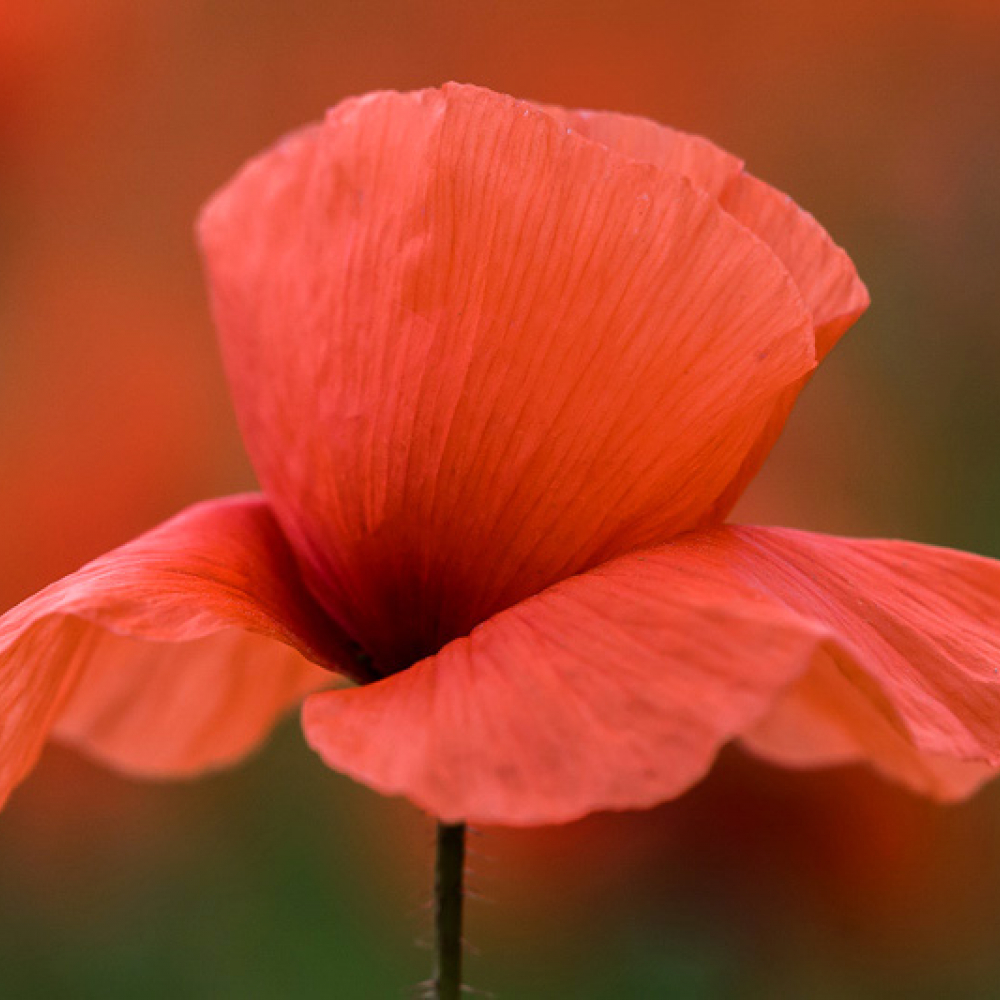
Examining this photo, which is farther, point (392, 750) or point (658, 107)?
point (658, 107)

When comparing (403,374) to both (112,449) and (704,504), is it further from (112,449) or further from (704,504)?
(112,449)

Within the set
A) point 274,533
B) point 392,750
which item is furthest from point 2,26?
point 392,750

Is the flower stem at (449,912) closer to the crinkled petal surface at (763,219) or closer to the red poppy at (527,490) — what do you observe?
the red poppy at (527,490)

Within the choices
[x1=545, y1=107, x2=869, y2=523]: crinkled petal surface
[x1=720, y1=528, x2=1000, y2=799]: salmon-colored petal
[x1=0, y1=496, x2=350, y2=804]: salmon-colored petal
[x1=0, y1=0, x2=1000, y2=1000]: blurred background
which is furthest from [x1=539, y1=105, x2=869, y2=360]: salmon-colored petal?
[x1=0, y1=0, x2=1000, y2=1000]: blurred background

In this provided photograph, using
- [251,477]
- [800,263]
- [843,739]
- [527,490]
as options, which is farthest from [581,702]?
[251,477]

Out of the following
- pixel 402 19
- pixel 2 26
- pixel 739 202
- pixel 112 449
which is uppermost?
pixel 739 202

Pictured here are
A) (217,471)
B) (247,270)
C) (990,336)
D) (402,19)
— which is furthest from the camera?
(402,19)

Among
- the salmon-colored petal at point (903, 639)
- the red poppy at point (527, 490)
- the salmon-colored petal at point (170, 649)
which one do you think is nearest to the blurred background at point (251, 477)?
the salmon-colored petal at point (170, 649)
